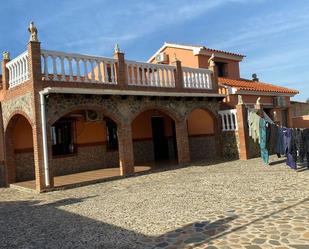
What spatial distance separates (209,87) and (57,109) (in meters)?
8.07

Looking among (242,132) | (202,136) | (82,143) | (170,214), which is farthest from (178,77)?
(170,214)

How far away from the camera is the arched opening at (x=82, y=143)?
15.3 m

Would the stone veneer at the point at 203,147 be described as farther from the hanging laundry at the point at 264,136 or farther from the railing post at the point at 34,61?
the railing post at the point at 34,61

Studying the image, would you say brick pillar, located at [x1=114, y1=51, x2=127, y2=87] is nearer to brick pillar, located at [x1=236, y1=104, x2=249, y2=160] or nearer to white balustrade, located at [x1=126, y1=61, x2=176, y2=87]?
white balustrade, located at [x1=126, y1=61, x2=176, y2=87]

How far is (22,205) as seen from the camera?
30.8ft

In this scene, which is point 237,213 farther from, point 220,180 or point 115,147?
point 115,147

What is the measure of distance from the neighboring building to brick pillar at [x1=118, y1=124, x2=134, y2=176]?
21.5 feet

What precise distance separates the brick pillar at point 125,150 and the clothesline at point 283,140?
4.91 meters

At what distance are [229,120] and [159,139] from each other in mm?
4370

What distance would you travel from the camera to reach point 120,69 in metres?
13.5

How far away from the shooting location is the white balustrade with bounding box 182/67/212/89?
16.1m

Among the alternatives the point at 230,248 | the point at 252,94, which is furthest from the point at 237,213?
the point at 252,94

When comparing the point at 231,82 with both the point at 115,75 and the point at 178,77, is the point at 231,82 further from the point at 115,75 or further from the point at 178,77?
the point at 115,75

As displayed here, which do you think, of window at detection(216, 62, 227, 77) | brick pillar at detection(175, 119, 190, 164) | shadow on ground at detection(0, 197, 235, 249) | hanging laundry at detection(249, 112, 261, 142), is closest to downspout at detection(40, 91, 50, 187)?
shadow on ground at detection(0, 197, 235, 249)
